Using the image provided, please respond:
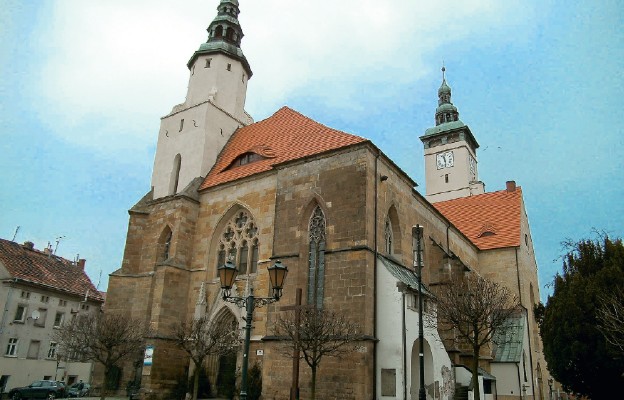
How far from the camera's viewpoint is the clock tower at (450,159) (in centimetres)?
4606

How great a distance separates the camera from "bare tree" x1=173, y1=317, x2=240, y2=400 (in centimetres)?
1773

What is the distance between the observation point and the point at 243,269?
21109 mm

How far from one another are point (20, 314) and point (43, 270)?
4.15 meters

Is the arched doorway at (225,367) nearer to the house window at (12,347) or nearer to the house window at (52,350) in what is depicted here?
the house window at (12,347)

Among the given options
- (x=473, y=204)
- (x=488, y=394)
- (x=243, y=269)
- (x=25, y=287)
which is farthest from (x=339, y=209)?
(x=25, y=287)

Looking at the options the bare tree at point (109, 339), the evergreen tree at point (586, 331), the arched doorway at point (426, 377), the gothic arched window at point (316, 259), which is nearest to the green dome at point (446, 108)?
the evergreen tree at point (586, 331)

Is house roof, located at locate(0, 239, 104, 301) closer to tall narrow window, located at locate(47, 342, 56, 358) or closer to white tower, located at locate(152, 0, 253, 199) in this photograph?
tall narrow window, located at locate(47, 342, 56, 358)

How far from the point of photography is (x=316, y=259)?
18203mm

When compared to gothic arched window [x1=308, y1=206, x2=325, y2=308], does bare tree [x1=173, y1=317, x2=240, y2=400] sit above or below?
below

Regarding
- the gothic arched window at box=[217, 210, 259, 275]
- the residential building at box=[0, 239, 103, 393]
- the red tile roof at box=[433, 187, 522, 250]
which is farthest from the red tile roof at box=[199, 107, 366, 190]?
the residential building at box=[0, 239, 103, 393]

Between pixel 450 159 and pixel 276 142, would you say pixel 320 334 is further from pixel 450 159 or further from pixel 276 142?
pixel 450 159

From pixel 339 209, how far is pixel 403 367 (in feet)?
18.5

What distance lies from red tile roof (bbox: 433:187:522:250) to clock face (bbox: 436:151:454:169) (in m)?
9.85

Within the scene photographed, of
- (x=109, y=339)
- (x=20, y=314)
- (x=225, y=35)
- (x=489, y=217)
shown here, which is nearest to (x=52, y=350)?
(x=20, y=314)
